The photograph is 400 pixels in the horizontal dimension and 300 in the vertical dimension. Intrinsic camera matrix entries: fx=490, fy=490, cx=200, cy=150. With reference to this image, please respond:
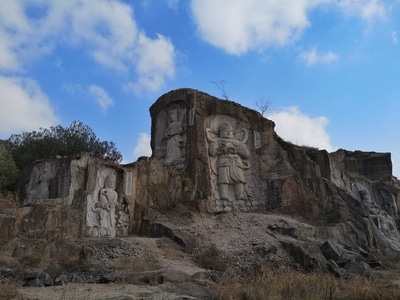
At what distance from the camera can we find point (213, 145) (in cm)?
2075

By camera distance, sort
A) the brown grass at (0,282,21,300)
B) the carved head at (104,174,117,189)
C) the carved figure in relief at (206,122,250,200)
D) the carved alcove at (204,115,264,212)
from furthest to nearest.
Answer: the carved figure in relief at (206,122,250,200) < the carved alcove at (204,115,264,212) < the carved head at (104,174,117,189) < the brown grass at (0,282,21,300)

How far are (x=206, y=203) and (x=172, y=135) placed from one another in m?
3.92

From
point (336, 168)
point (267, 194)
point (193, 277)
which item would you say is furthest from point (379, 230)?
point (193, 277)

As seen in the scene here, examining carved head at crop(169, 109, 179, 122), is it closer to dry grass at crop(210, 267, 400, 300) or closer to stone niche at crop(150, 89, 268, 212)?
stone niche at crop(150, 89, 268, 212)

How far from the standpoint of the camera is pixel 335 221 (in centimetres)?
1977

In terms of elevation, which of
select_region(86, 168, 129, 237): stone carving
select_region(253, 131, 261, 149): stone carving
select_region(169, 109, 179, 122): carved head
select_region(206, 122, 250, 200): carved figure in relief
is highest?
select_region(169, 109, 179, 122): carved head

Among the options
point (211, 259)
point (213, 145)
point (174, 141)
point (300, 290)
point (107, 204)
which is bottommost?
point (300, 290)

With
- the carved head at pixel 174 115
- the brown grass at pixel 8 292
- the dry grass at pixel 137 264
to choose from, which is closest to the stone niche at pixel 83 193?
the dry grass at pixel 137 264

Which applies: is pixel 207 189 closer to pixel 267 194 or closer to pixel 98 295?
pixel 267 194

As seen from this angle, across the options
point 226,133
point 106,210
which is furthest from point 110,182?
point 226,133

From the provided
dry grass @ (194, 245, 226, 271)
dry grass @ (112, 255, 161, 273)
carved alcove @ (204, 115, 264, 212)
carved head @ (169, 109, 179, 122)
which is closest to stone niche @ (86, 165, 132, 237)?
dry grass @ (112, 255, 161, 273)

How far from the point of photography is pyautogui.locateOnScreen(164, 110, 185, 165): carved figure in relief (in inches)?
830

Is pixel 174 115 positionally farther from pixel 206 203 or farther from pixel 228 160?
pixel 206 203

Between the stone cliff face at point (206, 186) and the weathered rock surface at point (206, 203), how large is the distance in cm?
4
